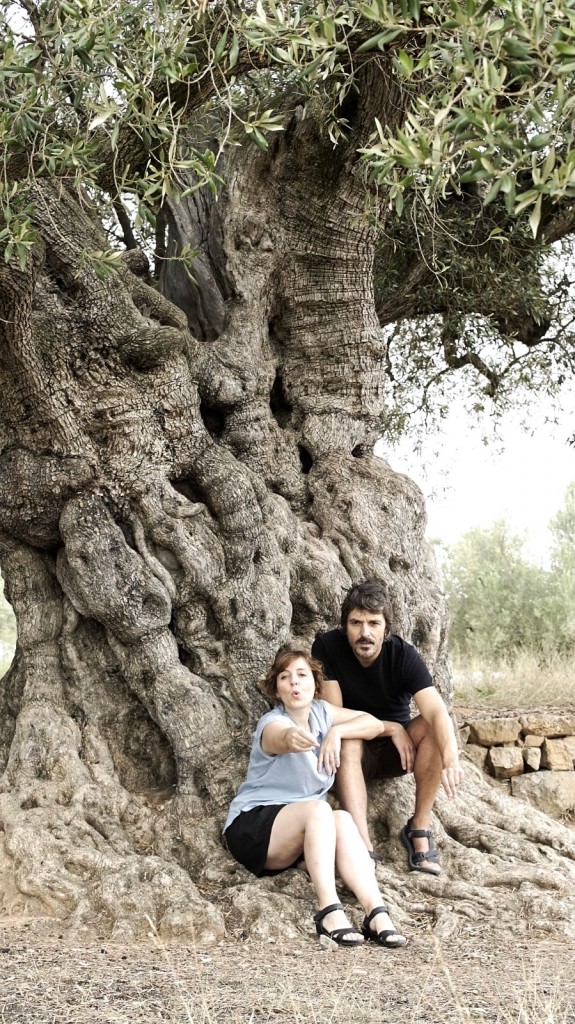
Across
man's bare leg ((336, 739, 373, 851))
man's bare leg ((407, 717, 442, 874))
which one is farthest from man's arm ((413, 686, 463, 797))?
man's bare leg ((336, 739, 373, 851))

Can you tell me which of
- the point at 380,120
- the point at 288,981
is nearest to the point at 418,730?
the point at 288,981

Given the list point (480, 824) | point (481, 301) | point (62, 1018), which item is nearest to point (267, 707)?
point (480, 824)

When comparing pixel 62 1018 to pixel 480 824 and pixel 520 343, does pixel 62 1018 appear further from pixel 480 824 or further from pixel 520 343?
pixel 520 343

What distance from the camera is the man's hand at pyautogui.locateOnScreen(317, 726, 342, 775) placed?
5.95m

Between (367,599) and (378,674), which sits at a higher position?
(367,599)

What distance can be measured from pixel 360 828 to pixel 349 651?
106cm

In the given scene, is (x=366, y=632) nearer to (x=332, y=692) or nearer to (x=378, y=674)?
(x=378, y=674)

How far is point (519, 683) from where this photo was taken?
40.5ft

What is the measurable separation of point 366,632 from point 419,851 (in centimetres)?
139

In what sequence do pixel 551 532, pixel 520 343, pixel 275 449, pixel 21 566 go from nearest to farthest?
1. pixel 21 566
2. pixel 275 449
3. pixel 520 343
4. pixel 551 532

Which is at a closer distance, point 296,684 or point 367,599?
point 296,684

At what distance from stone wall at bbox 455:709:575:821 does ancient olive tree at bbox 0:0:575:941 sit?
1.48 m

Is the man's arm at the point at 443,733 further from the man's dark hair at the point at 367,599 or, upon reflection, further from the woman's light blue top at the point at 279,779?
the woman's light blue top at the point at 279,779

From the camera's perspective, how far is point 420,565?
8.12 m
